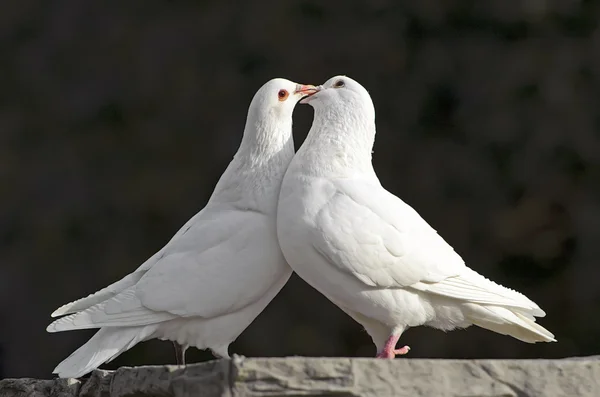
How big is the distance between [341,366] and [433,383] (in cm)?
22

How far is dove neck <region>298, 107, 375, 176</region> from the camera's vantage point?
8.42 ft

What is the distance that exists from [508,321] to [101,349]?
107 centimetres

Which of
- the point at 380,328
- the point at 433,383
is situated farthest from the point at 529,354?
the point at 433,383

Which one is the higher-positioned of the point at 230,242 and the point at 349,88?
the point at 349,88

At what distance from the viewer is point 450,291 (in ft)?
8.09

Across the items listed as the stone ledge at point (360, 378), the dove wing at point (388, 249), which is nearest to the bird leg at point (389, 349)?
the dove wing at point (388, 249)

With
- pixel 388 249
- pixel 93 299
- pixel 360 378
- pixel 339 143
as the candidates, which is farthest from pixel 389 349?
pixel 93 299

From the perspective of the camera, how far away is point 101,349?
8.09 feet

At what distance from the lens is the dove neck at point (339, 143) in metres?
2.57

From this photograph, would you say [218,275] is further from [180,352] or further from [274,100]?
[274,100]

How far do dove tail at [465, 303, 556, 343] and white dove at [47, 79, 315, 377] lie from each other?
0.51 meters

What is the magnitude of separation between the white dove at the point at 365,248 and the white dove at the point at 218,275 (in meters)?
0.10

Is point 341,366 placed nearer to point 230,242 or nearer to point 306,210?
point 306,210

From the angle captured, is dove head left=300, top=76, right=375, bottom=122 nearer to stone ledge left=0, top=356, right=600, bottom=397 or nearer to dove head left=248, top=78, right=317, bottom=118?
dove head left=248, top=78, right=317, bottom=118
